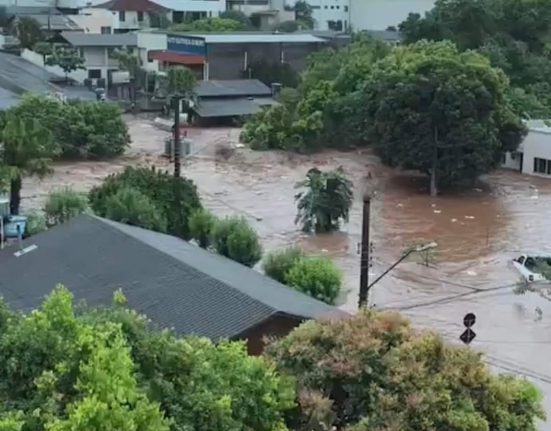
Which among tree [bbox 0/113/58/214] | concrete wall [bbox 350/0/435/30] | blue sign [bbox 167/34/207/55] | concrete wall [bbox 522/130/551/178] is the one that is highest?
concrete wall [bbox 350/0/435/30]

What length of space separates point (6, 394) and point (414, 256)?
2246 centimetres

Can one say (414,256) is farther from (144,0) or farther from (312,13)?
(312,13)

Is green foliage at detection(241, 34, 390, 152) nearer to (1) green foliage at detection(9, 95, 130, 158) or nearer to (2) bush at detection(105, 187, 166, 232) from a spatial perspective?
(1) green foliage at detection(9, 95, 130, 158)

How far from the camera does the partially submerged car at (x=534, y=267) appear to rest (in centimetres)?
2941

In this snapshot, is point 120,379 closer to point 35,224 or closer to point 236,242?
point 236,242

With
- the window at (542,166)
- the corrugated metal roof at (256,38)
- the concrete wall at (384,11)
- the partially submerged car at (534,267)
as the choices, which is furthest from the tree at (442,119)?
the concrete wall at (384,11)

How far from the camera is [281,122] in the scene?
50.0 m

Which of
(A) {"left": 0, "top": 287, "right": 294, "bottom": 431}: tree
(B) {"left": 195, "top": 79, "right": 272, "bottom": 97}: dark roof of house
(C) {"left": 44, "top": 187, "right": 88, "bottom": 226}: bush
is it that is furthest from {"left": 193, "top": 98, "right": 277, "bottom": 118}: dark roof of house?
(A) {"left": 0, "top": 287, "right": 294, "bottom": 431}: tree

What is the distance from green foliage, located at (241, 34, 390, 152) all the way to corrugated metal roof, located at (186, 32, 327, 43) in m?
12.7

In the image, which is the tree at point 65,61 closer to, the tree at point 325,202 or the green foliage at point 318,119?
the green foliage at point 318,119

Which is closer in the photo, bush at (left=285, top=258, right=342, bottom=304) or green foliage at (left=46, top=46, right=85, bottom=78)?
bush at (left=285, top=258, right=342, bottom=304)

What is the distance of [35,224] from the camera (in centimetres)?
2864

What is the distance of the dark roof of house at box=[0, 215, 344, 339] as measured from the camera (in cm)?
1659

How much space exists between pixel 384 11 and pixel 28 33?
28.7m
